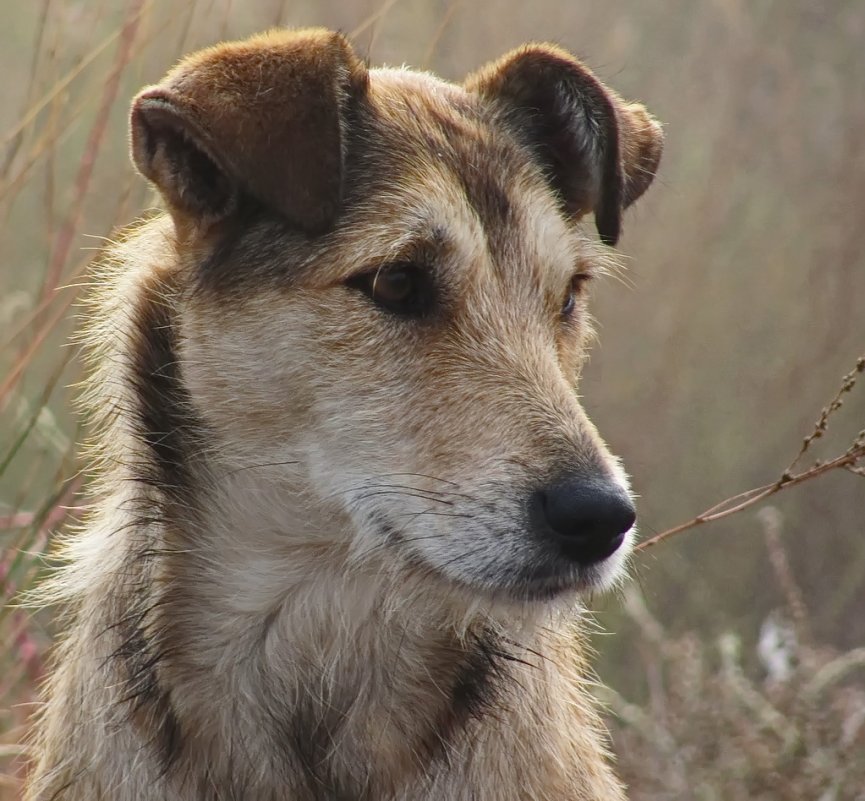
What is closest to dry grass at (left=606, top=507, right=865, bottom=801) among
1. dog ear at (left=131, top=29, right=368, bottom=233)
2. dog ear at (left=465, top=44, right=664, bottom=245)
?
dog ear at (left=465, top=44, right=664, bottom=245)

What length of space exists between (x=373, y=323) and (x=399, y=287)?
11cm

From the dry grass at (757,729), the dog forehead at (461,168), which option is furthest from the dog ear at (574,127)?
the dry grass at (757,729)

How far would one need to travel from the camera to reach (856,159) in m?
6.44

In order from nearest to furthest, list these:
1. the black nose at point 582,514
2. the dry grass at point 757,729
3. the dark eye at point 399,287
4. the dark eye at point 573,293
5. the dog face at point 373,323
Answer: the black nose at point 582,514 < the dog face at point 373,323 < the dark eye at point 399,287 < the dark eye at point 573,293 < the dry grass at point 757,729

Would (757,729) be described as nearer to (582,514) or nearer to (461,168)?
(582,514)

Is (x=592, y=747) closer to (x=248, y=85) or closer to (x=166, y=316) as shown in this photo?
(x=166, y=316)

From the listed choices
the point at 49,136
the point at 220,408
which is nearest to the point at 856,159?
the point at 49,136

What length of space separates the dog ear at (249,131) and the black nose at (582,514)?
78cm

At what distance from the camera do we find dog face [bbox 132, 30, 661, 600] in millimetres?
2766

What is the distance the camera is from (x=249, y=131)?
2.83 meters

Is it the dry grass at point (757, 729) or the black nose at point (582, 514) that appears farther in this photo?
the dry grass at point (757, 729)

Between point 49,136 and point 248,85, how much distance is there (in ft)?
4.75

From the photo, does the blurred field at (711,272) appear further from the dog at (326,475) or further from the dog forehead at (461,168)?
the dog at (326,475)

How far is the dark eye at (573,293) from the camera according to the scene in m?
3.36
